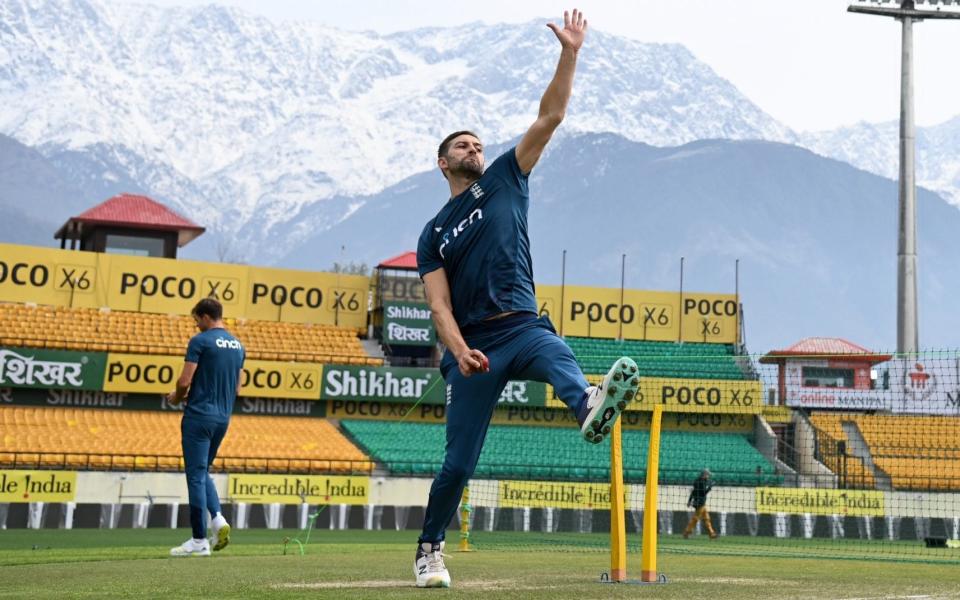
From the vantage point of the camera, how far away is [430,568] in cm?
639

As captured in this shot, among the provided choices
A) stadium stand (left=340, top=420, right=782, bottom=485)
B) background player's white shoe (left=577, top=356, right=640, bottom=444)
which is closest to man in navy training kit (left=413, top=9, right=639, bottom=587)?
background player's white shoe (left=577, top=356, right=640, bottom=444)

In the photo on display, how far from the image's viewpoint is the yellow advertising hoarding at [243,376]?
30719 mm

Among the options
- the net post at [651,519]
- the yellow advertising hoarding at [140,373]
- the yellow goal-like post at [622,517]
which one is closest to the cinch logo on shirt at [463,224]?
the yellow goal-like post at [622,517]

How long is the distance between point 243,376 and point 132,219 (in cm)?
1192

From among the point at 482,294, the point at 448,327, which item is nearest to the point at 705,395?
the point at 482,294

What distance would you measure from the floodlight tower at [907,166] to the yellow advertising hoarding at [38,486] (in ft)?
87.6

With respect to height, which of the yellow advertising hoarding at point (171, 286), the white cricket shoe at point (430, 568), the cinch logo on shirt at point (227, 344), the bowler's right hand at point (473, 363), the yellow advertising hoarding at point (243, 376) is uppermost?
the yellow advertising hoarding at point (171, 286)

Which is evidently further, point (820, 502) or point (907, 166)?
point (907, 166)

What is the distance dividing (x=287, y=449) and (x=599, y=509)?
7835 millimetres

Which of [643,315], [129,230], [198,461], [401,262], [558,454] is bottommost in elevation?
[198,461]

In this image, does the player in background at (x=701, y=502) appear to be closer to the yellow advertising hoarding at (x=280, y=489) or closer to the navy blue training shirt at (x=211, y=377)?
the yellow advertising hoarding at (x=280, y=489)

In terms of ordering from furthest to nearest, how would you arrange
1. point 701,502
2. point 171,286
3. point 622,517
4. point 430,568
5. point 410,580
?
point 171,286
point 701,502
point 622,517
point 410,580
point 430,568

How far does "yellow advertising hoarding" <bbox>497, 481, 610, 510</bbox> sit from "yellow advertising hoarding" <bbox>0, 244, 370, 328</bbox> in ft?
40.3

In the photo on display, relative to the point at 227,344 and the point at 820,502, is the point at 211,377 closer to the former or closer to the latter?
the point at 227,344
